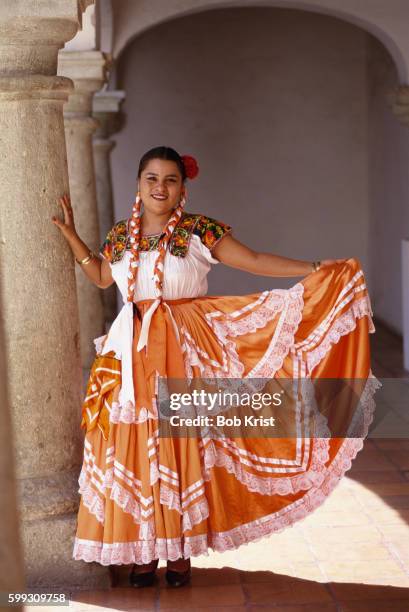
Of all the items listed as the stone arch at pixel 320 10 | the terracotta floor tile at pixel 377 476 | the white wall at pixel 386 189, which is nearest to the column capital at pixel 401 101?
the stone arch at pixel 320 10

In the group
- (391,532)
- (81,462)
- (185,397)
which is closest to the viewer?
(185,397)

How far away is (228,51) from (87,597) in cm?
898

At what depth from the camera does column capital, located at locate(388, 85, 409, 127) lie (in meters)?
8.25

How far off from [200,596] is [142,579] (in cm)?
25

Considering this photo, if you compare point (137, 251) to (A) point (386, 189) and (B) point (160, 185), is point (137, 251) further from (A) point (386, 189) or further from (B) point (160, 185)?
(A) point (386, 189)

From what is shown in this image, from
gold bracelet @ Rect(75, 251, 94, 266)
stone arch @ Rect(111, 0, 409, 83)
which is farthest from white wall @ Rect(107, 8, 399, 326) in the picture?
gold bracelet @ Rect(75, 251, 94, 266)

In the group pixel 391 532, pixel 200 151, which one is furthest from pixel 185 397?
pixel 200 151

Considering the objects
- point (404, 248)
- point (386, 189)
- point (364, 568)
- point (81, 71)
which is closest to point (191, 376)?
point (364, 568)

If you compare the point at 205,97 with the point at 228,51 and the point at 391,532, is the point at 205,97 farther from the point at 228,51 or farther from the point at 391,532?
the point at 391,532

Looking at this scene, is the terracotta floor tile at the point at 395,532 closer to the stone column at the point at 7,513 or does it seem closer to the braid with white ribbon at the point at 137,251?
the braid with white ribbon at the point at 137,251

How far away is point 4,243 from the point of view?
3734 mm

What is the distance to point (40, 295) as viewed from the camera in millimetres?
3797

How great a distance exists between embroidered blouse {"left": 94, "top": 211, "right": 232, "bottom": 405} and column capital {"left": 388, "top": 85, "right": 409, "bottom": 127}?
493cm

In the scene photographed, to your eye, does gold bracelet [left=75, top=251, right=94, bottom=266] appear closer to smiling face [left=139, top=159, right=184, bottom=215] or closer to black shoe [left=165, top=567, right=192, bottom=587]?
smiling face [left=139, top=159, right=184, bottom=215]
